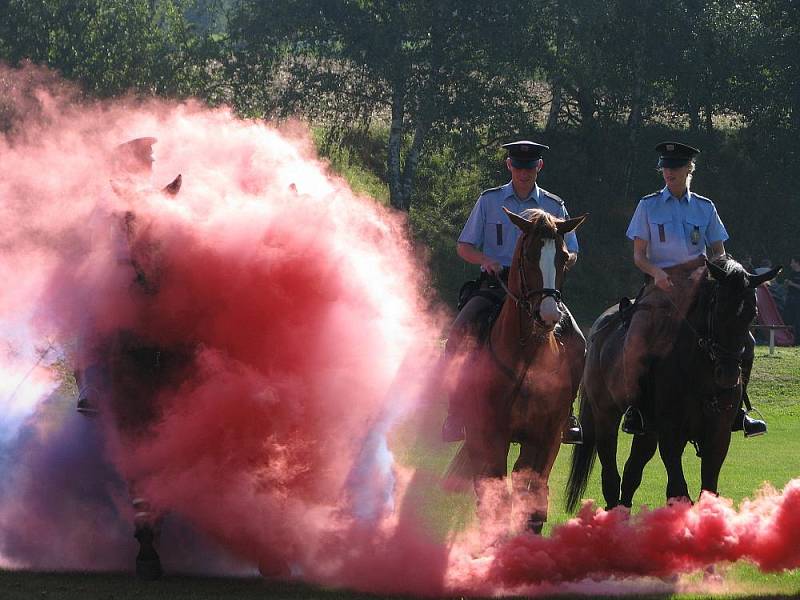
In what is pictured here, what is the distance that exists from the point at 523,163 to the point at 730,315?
220 cm

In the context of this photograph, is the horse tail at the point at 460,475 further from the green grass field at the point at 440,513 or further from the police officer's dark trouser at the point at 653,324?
the police officer's dark trouser at the point at 653,324

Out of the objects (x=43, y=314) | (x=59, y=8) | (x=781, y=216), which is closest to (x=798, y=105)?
(x=781, y=216)

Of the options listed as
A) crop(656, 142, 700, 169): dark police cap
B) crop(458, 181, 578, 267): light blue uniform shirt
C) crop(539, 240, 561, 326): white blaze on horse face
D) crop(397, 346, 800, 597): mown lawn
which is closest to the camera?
crop(539, 240, 561, 326): white blaze on horse face

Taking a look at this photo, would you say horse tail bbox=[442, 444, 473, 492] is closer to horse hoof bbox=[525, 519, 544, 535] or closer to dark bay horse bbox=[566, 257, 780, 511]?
horse hoof bbox=[525, 519, 544, 535]

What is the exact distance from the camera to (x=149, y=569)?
414 inches

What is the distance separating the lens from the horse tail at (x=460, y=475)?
1134 cm

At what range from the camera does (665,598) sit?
32.6 ft

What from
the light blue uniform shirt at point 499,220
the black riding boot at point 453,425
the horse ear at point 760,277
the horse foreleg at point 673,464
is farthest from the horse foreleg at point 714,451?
the black riding boot at point 453,425

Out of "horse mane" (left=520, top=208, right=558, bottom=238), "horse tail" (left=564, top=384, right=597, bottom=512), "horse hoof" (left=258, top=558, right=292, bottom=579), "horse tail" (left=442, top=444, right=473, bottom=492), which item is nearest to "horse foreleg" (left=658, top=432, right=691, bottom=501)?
"horse tail" (left=442, top=444, right=473, bottom=492)

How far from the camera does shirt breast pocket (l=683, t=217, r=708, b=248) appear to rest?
41.0 feet

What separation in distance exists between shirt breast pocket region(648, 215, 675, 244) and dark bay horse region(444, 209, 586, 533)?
1.86m

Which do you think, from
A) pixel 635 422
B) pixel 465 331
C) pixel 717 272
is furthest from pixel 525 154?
pixel 635 422

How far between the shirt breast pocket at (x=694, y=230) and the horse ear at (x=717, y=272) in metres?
1.34

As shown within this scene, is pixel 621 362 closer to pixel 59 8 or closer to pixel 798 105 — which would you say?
pixel 59 8
